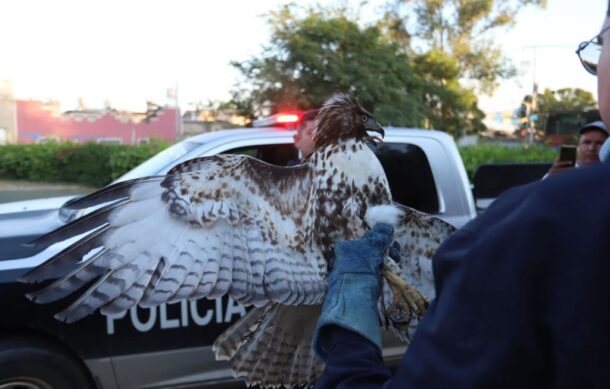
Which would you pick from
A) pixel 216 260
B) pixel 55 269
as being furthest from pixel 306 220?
pixel 55 269

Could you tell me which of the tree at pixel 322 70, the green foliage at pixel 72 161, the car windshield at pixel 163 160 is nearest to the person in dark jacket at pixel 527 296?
the car windshield at pixel 163 160

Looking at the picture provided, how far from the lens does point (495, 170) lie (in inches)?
253

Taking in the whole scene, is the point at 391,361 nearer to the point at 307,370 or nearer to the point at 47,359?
the point at 307,370

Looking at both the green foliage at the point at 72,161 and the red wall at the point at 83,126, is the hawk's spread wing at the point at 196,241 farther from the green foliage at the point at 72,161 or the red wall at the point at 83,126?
the red wall at the point at 83,126

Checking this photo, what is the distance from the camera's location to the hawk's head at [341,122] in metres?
2.06

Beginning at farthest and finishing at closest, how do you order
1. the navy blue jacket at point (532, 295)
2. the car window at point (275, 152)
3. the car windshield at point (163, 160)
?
the car window at point (275, 152), the car windshield at point (163, 160), the navy blue jacket at point (532, 295)

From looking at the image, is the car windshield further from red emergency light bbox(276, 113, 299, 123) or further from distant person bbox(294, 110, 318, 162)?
distant person bbox(294, 110, 318, 162)

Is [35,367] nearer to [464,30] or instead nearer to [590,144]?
[590,144]

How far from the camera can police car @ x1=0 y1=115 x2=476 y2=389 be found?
9.65ft

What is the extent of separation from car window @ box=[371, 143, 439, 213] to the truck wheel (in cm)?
239

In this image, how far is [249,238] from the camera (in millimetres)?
2018

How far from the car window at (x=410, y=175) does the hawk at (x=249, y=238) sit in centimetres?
193

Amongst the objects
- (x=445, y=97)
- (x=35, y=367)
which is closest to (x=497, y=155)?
(x=445, y=97)

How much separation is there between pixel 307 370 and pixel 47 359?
1661 mm
